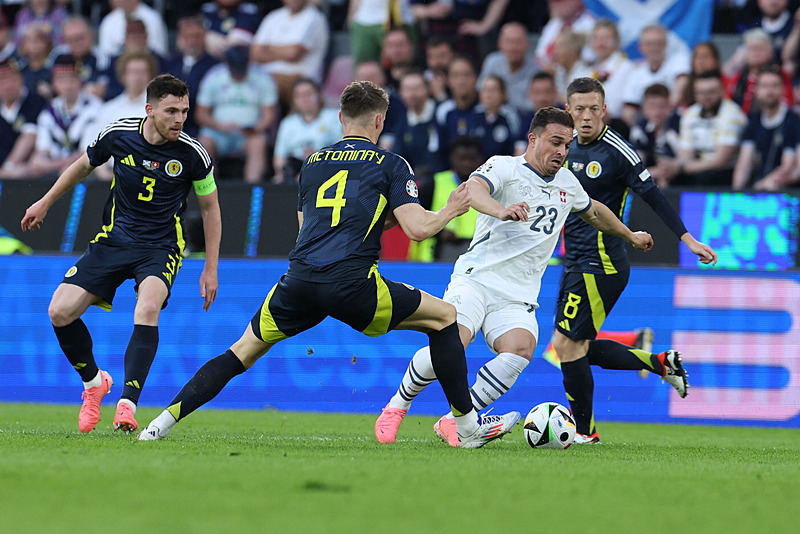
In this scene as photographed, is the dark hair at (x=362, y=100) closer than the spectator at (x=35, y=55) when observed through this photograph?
Yes

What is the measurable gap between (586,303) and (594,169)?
0.90 meters

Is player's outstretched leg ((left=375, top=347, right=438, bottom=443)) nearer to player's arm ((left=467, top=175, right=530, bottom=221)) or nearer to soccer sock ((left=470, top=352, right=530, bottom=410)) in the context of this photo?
soccer sock ((left=470, top=352, right=530, bottom=410))

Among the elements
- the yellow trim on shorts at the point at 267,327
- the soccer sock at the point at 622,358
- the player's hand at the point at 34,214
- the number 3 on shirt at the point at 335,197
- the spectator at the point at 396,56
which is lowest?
the soccer sock at the point at 622,358

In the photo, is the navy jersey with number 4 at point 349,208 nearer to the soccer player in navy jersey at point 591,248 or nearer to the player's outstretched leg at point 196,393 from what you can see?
the player's outstretched leg at point 196,393

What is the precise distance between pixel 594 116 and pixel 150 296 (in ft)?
10.1

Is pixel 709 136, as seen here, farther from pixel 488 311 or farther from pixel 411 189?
pixel 411 189

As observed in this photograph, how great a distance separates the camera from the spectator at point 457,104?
12256 mm

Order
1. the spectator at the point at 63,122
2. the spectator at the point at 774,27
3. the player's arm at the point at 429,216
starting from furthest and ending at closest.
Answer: the spectator at the point at 63,122 < the spectator at the point at 774,27 < the player's arm at the point at 429,216

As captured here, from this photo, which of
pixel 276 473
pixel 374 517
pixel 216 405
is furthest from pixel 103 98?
pixel 374 517

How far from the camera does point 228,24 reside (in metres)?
14.4

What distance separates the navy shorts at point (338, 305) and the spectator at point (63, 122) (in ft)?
28.1

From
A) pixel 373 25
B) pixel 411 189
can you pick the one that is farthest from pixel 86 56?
pixel 411 189

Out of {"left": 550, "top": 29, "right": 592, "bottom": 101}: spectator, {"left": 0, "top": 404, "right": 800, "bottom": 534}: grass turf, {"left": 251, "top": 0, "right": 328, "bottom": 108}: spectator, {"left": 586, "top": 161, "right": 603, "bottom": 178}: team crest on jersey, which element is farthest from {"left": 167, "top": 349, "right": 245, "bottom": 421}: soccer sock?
{"left": 251, "top": 0, "right": 328, "bottom": 108}: spectator

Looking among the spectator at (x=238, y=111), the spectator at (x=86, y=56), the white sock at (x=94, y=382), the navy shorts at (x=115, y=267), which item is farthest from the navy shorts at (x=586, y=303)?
the spectator at (x=86, y=56)
